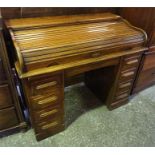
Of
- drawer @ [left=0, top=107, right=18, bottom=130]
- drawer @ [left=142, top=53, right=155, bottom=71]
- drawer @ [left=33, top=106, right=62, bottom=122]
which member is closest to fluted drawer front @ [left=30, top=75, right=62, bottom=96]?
drawer @ [left=33, top=106, right=62, bottom=122]

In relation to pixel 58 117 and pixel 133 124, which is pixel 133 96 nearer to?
pixel 133 124

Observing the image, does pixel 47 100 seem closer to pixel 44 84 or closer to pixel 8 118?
pixel 44 84

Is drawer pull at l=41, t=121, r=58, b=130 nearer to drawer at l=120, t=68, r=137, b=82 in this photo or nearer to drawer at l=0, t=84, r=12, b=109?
drawer at l=0, t=84, r=12, b=109

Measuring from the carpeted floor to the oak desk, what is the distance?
5.5 inches

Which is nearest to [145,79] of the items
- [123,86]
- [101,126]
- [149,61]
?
[149,61]

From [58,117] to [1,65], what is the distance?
0.64 meters

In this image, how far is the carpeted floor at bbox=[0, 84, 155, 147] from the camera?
142 cm

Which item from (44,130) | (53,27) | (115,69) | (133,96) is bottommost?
(133,96)

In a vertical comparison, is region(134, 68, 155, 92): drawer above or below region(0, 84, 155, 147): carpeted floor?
above

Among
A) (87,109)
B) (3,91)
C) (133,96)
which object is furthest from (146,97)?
(3,91)

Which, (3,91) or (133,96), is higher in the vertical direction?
(3,91)

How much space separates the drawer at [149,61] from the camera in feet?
5.30

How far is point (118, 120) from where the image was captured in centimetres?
164

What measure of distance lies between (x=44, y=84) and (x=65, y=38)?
35 cm
